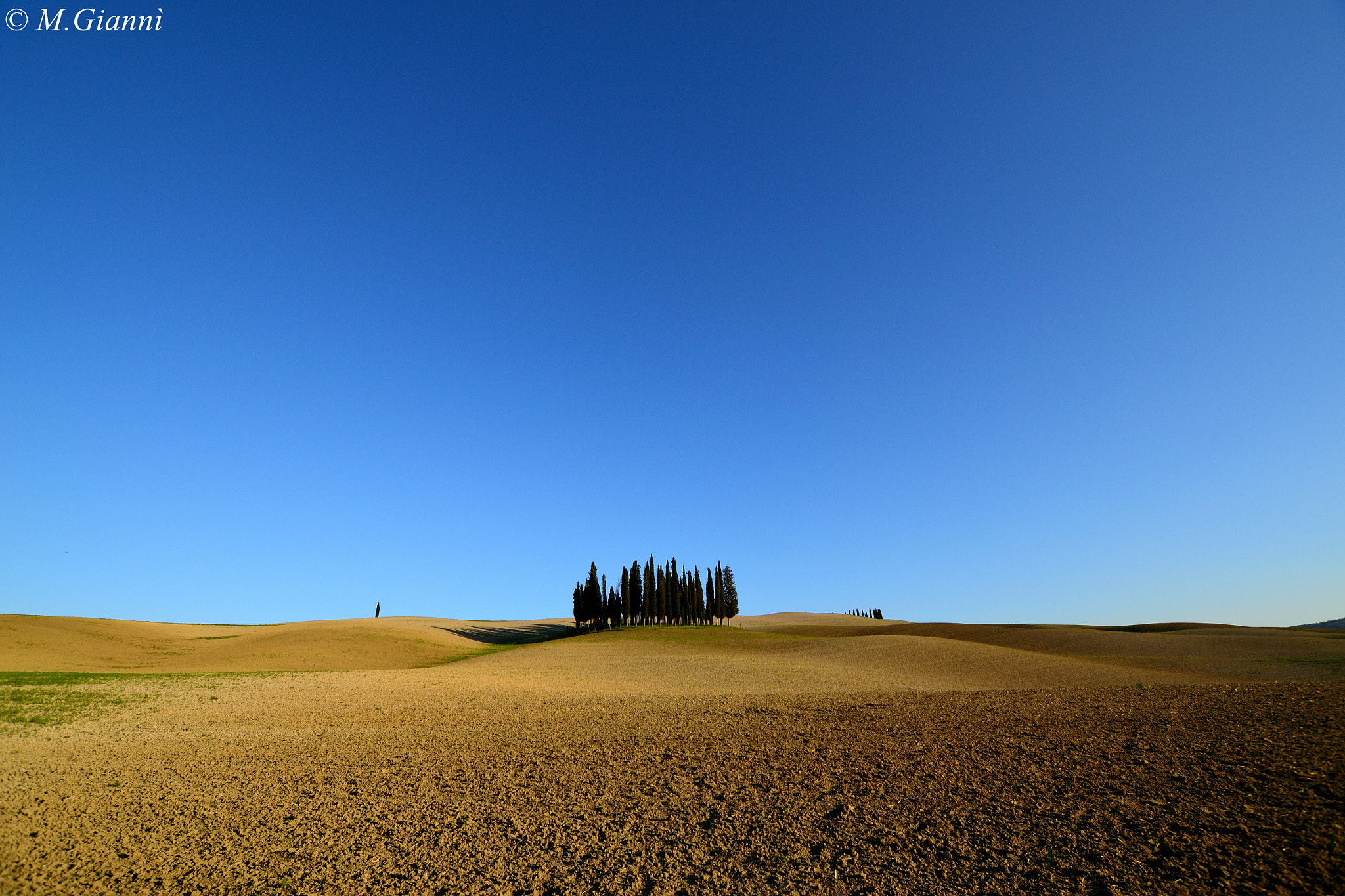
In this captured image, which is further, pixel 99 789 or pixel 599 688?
pixel 599 688

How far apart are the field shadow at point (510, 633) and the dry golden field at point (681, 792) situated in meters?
43.4

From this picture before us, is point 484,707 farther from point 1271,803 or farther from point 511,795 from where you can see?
point 1271,803

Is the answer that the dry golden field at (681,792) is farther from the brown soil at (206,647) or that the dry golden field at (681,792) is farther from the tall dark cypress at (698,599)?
the tall dark cypress at (698,599)

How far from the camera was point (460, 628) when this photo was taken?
2948 inches

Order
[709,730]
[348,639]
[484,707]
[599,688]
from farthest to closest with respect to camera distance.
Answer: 1. [348,639]
2. [599,688]
3. [484,707]
4. [709,730]

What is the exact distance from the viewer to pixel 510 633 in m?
76.8

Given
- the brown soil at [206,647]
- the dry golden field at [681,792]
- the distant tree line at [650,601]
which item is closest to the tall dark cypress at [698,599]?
the distant tree line at [650,601]

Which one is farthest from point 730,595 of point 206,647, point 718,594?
point 206,647

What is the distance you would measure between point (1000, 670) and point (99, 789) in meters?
33.0

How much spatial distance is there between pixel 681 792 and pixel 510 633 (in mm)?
70739

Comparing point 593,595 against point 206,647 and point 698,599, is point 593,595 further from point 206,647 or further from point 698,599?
point 206,647

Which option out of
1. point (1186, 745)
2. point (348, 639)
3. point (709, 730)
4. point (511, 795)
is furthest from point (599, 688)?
point (348, 639)

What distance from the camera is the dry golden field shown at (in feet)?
25.7

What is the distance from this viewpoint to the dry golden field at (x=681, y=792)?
25.7 feet
